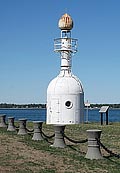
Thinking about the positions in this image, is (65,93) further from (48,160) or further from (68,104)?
(48,160)

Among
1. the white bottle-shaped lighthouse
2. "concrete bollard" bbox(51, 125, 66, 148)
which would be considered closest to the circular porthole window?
the white bottle-shaped lighthouse

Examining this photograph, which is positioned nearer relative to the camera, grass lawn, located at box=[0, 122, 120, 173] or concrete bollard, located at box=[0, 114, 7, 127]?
grass lawn, located at box=[0, 122, 120, 173]

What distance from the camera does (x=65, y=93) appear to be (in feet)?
98.4

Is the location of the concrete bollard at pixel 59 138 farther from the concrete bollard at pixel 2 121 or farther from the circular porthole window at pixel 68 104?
the circular porthole window at pixel 68 104

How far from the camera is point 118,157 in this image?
12.8 metres

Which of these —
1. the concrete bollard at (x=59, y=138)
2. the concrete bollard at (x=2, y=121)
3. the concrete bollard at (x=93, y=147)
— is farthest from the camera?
the concrete bollard at (x=2, y=121)

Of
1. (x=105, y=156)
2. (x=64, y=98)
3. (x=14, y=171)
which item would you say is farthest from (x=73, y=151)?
(x=64, y=98)

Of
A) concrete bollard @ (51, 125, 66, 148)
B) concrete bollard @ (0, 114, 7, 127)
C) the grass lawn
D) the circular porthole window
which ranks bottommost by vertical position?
the grass lawn

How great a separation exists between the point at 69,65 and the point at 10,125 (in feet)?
35.9

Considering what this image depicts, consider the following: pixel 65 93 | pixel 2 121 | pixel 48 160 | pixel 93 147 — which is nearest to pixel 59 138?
pixel 93 147

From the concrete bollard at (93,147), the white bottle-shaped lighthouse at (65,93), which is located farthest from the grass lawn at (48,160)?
the white bottle-shaped lighthouse at (65,93)

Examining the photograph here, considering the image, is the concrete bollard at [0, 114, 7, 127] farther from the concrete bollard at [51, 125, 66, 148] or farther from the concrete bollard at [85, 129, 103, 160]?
the concrete bollard at [85, 129, 103, 160]

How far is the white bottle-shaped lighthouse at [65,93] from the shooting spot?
3012 cm

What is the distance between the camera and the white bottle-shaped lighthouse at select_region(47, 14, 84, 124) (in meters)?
30.1
